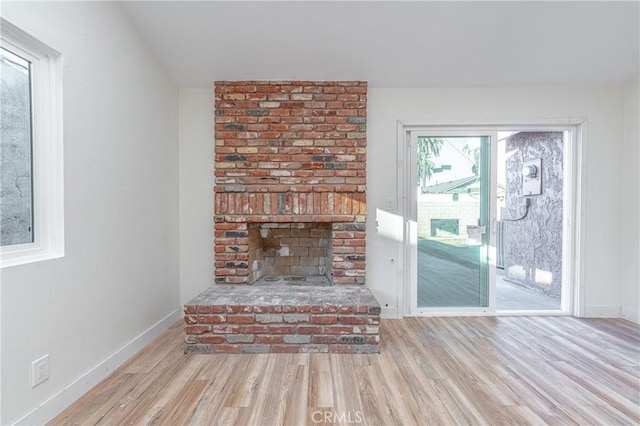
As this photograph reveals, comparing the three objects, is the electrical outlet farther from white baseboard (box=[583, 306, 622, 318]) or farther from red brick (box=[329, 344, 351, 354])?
white baseboard (box=[583, 306, 622, 318])

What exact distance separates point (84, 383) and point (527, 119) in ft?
13.4

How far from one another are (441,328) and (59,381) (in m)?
2.73

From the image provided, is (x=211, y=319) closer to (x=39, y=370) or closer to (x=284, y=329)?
(x=284, y=329)

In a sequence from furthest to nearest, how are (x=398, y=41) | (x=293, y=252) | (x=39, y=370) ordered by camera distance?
(x=293, y=252) < (x=398, y=41) < (x=39, y=370)

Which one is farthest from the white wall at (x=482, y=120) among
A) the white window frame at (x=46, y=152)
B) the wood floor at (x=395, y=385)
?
the white window frame at (x=46, y=152)

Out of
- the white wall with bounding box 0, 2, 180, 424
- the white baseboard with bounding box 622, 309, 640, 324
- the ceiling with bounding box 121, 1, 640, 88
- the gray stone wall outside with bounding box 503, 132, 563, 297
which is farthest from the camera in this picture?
the gray stone wall outside with bounding box 503, 132, 563, 297

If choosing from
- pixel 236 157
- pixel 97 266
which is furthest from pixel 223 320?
pixel 236 157

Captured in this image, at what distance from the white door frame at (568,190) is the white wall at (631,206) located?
15.1 inches

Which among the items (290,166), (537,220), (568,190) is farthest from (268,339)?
(537,220)

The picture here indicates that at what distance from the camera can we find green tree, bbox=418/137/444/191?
10.1 ft

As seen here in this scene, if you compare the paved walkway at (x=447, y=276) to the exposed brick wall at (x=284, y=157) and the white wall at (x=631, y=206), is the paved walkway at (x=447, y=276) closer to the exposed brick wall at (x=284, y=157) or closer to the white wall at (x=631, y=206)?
the exposed brick wall at (x=284, y=157)

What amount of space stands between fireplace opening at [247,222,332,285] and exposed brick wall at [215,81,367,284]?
13.0 inches

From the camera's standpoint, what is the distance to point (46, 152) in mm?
1633

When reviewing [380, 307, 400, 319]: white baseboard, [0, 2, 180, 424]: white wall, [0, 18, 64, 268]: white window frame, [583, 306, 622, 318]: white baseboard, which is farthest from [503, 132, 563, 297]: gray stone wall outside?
[0, 18, 64, 268]: white window frame
